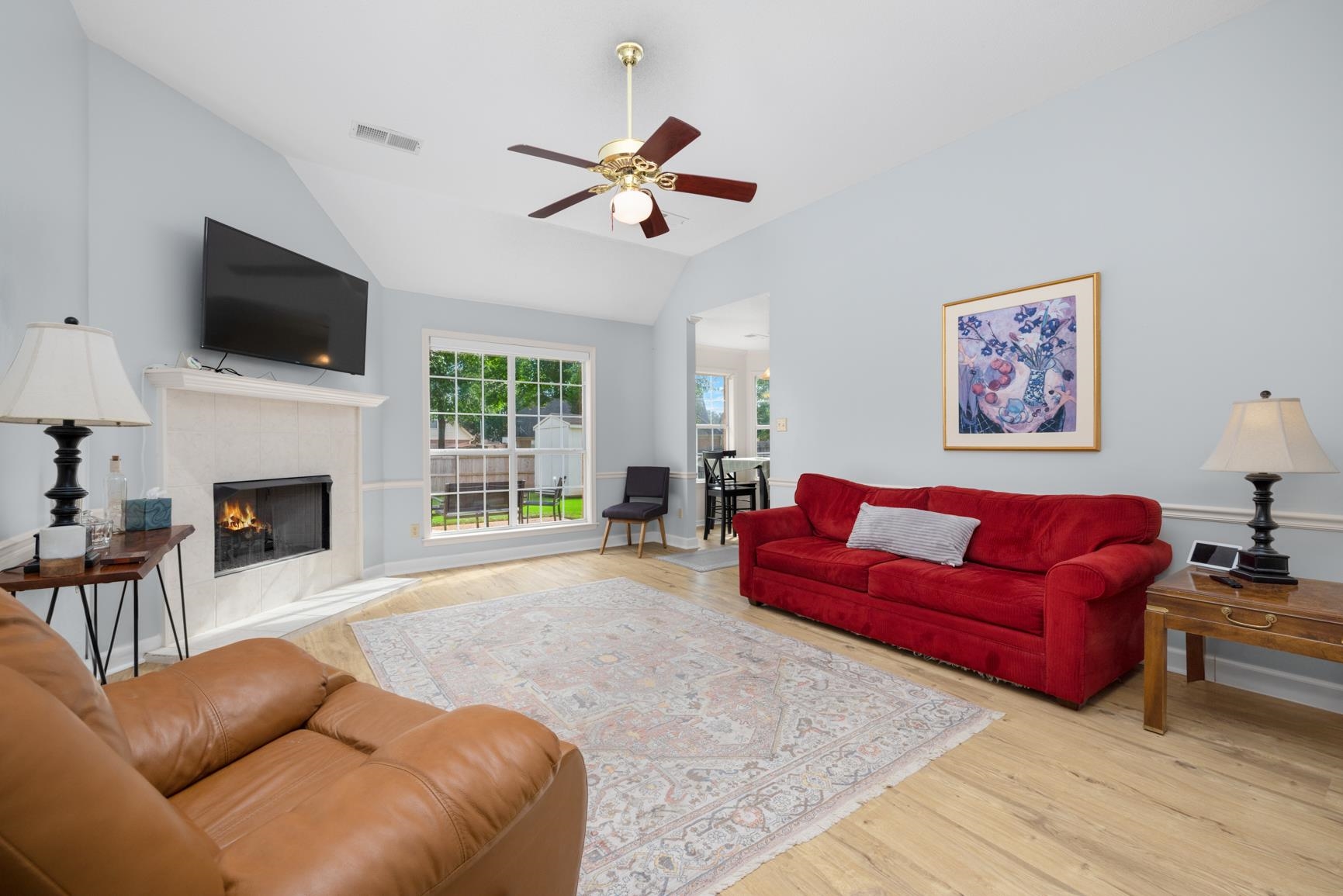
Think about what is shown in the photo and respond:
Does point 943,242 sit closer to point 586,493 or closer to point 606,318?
point 606,318

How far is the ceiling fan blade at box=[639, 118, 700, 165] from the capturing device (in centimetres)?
232

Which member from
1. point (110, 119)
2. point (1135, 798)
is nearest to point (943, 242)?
point (1135, 798)

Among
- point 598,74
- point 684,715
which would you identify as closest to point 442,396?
point 598,74

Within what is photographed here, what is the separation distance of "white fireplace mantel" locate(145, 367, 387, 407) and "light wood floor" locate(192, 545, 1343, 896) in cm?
361

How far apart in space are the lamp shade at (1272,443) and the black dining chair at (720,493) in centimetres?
458

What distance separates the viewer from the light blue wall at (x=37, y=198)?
2137mm

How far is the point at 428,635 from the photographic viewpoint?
3.46 m

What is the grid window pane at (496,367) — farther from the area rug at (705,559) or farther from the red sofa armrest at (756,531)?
the red sofa armrest at (756,531)

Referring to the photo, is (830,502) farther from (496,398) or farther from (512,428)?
(496,398)

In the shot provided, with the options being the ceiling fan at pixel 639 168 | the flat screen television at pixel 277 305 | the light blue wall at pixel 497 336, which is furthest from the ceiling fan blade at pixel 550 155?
the light blue wall at pixel 497 336

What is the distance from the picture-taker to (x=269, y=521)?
403cm

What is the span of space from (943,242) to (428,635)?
4.03 m

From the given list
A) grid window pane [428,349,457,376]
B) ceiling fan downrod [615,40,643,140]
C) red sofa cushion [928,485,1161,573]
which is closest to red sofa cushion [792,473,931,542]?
red sofa cushion [928,485,1161,573]

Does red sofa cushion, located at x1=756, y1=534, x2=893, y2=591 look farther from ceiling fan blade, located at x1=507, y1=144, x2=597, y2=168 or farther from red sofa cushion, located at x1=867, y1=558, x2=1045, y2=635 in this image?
ceiling fan blade, located at x1=507, y1=144, x2=597, y2=168
